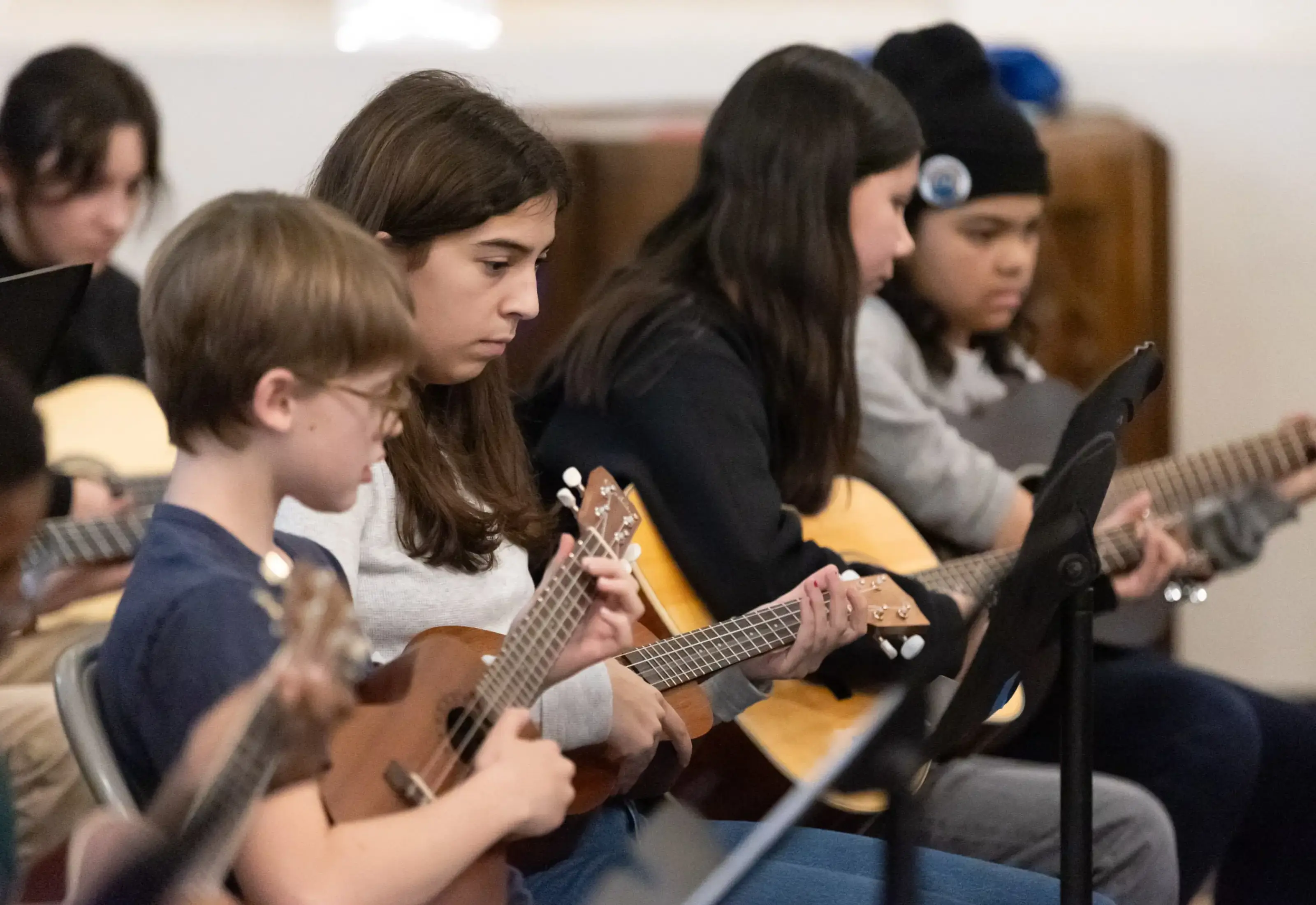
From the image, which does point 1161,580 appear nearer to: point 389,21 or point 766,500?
point 766,500

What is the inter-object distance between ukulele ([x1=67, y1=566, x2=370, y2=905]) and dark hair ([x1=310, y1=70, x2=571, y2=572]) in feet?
1.63

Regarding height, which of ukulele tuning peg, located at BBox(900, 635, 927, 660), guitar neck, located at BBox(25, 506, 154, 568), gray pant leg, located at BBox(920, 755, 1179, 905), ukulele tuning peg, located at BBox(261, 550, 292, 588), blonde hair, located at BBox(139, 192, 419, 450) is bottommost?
gray pant leg, located at BBox(920, 755, 1179, 905)

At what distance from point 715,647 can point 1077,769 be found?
394 millimetres

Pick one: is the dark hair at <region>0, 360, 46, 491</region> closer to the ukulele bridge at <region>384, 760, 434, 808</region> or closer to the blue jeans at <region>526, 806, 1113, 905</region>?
the ukulele bridge at <region>384, 760, 434, 808</region>

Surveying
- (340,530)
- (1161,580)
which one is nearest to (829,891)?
(340,530)

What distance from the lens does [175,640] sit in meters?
0.94

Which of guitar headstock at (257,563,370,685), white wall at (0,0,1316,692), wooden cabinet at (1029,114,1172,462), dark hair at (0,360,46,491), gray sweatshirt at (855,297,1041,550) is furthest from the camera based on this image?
white wall at (0,0,1316,692)

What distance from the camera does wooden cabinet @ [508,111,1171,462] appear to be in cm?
264

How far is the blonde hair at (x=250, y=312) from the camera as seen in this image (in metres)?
1.01

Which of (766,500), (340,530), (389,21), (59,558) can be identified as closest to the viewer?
(340,530)

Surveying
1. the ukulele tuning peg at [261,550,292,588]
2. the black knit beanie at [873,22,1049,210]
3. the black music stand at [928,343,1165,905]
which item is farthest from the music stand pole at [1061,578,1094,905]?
the black knit beanie at [873,22,1049,210]

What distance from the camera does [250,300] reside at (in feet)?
3.30

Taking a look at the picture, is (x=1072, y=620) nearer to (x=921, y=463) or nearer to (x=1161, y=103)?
(x=921, y=463)

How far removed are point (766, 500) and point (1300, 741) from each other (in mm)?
879
